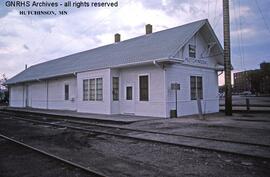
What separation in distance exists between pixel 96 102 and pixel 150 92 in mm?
5027

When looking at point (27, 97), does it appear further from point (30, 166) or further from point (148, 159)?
point (148, 159)

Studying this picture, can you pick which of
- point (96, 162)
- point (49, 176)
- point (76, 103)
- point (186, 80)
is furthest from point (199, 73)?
point (49, 176)

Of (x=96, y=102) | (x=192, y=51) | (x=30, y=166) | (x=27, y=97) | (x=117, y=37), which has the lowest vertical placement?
(x=30, y=166)

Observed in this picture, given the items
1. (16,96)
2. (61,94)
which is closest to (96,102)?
(61,94)

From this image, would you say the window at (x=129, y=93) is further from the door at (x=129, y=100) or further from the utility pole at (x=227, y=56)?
the utility pole at (x=227, y=56)

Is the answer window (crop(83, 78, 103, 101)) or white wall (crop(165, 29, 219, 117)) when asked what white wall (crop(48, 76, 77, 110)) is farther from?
white wall (crop(165, 29, 219, 117))

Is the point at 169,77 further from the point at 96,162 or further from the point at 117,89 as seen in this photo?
the point at 96,162

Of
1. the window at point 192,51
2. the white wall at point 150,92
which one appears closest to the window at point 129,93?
the white wall at point 150,92

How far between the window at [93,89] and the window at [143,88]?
3481mm

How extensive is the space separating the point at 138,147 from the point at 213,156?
2509 millimetres

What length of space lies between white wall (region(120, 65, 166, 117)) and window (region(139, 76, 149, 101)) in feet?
0.88

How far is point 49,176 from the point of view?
227 inches

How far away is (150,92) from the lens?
58.2ft

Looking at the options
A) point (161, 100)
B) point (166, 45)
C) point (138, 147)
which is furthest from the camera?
point (166, 45)
